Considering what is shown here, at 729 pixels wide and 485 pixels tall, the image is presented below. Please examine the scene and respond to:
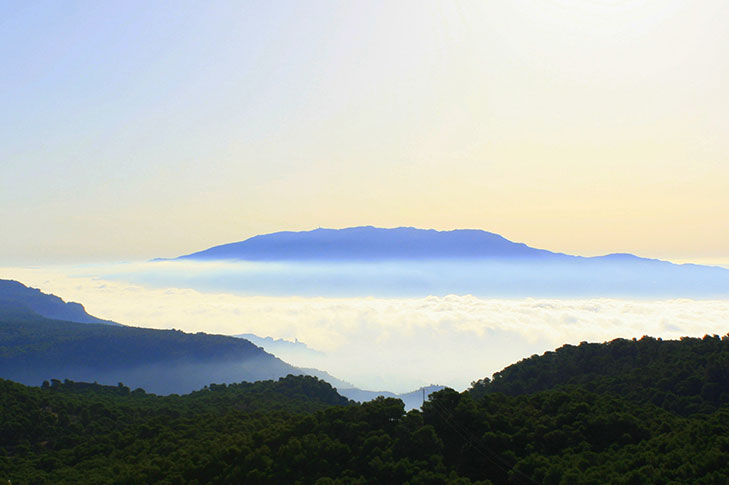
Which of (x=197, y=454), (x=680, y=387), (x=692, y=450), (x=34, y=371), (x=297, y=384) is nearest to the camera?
(x=692, y=450)

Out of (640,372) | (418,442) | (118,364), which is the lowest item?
(118,364)

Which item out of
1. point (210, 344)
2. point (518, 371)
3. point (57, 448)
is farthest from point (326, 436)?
point (210, 344)

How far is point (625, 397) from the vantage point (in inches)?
1812

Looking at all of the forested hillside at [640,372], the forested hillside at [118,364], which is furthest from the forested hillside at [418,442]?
the forested hillside at [118,364]

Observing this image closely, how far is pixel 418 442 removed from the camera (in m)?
30.7

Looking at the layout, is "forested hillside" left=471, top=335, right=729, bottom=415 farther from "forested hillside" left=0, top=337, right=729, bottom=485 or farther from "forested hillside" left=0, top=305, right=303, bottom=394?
"forested hillside" left=0, top=305, right=303, bottom=394

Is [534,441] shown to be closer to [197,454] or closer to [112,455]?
[197,454]

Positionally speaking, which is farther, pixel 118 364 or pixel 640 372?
pixel 118 364

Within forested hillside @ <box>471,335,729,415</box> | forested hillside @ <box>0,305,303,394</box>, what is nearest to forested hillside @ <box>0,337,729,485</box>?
forested hillside @ <box>471,335,729,415</box>

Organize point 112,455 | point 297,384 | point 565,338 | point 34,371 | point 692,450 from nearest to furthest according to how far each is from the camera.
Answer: point 692,450 → point 112,455 → point 297,384 → point 565,338 → point 34,371

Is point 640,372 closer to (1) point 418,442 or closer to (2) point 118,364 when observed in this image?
(1) point 418,442

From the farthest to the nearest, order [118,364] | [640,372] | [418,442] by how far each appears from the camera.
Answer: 1. [118,364]
2. [640,372]
3. [418,442]

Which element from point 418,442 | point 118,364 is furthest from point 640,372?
point 118,364

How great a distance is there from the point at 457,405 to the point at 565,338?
408 ft
